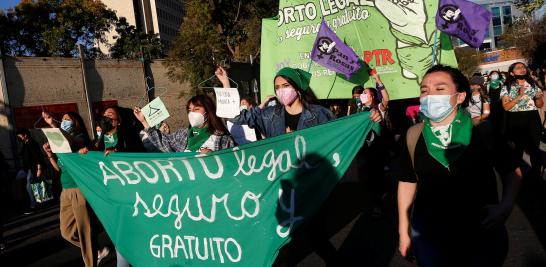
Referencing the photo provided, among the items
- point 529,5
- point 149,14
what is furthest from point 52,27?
point 149,14

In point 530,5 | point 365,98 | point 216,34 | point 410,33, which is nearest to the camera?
point 365,98

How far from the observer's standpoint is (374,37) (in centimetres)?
717

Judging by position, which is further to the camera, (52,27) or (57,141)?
(52,27)

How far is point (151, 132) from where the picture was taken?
4230 millimetres

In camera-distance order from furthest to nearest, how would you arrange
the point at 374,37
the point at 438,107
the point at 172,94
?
the point at 172,94
the point at 374,37
the point at 438,107

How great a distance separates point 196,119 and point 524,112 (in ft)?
14.8

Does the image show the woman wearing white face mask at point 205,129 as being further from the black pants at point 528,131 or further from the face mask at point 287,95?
the black pants at point 528,131

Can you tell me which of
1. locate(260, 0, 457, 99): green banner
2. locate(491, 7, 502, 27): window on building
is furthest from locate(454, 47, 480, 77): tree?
locate(260, 0, 457, 99): green banner

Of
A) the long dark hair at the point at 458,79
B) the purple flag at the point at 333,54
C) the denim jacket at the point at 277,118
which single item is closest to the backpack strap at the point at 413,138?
the long dark hair at the point at 458,79

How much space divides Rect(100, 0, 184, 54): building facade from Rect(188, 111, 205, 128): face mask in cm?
8794

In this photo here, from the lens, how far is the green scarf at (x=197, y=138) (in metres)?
3.77

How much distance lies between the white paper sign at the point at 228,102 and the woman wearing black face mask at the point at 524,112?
3553mm

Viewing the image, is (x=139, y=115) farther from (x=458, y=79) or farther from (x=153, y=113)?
(x=458, y=79)

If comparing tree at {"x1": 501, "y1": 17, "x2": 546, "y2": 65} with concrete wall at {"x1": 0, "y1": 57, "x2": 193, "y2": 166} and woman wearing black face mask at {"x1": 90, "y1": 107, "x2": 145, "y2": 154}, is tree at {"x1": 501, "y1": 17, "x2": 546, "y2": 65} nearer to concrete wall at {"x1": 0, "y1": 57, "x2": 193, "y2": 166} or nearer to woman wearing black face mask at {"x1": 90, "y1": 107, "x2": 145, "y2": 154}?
concrete wall at {"x1": 0, "y1": 57, "x2": 193, "y2": 166}
